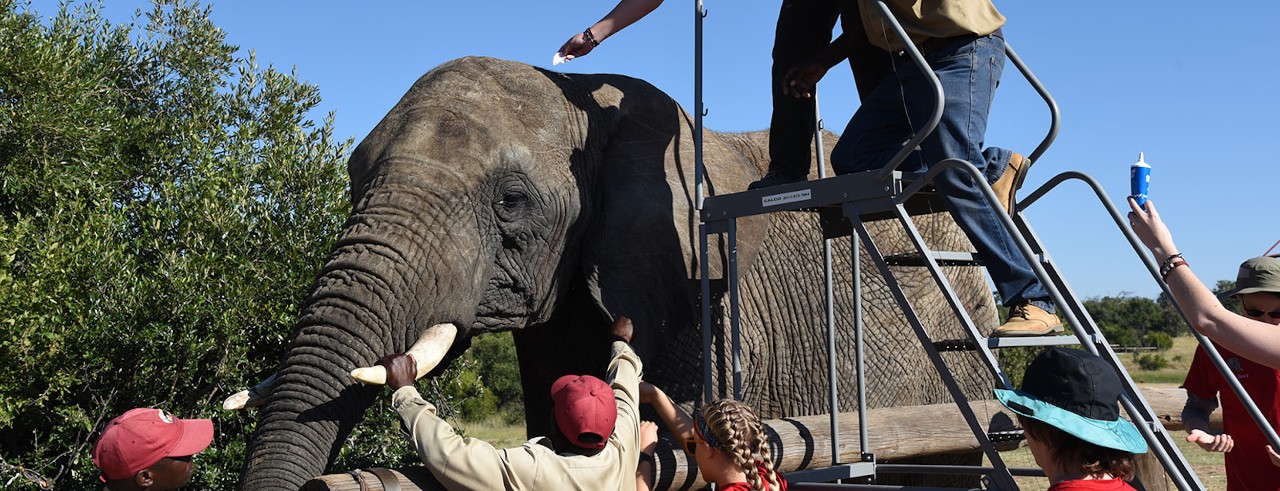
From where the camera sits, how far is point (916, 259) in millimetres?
4680

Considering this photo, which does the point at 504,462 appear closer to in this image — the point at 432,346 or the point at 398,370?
the point at 398,370

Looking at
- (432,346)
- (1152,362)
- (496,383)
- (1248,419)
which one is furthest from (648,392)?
(1152,362)

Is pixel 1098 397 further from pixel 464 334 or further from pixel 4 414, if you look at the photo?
pixel 4 414

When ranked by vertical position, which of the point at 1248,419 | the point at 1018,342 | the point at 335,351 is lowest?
the point at 1248,419

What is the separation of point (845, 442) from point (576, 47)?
90.6 inches

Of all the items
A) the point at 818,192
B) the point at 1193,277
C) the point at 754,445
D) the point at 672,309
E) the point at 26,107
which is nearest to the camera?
the point at 1193,277

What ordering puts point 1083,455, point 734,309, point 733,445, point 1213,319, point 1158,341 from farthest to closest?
1. point 1158,341
2. point 734,309
3. point 733,445
4. point 1213,319
5. point 1083,455

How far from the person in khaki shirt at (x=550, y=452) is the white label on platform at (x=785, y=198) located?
1192 millimetres

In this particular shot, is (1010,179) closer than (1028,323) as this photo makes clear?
No

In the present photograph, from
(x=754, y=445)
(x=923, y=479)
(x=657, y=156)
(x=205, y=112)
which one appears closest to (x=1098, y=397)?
(x=754, y=445)

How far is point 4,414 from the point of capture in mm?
7359

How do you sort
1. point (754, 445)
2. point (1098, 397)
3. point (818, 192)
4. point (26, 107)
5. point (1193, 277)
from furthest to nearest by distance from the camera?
point (26, 107) < point (818, 192) < point (754, 445) < point (1193, 277) < point (1098, 397)

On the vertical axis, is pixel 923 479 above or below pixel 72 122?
below

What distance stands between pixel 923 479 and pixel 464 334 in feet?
10.0
